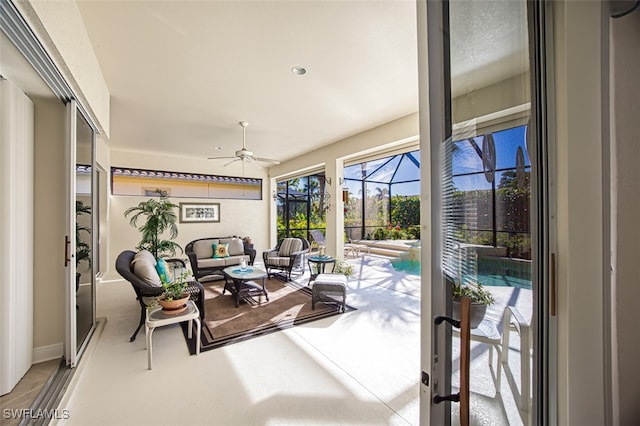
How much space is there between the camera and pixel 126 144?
5.70 meters

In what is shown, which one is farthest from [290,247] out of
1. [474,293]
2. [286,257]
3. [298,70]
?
[474,293]

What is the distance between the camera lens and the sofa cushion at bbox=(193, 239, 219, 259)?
580 cm

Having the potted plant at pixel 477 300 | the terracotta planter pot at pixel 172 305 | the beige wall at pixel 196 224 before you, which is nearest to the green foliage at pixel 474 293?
the potted plant at pixel 477 300

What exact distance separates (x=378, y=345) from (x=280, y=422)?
4.52 ft

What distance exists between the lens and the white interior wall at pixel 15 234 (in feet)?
6.29

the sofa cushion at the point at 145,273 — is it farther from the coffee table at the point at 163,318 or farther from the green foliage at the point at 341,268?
the green foliage at the point at 341,268

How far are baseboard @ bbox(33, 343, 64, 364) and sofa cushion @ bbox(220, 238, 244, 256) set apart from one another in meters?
3.79

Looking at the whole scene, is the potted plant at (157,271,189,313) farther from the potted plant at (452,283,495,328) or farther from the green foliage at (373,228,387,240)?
the green foliage at (373,228,387,240)

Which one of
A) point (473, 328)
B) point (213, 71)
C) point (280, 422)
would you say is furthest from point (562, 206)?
point (213, 71)

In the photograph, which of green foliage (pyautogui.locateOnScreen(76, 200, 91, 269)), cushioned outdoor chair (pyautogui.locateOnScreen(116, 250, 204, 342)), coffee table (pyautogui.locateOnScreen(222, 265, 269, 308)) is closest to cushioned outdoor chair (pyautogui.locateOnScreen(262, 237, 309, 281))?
coffee table (pyautogui.locateOnScreen(222, 265, 269, 308))

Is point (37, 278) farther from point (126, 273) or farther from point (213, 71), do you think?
point (213, 71)

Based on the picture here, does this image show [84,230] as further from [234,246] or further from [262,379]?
[234,246]

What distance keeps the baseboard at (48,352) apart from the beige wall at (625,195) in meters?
3.65

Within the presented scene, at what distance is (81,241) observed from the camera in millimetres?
2584
